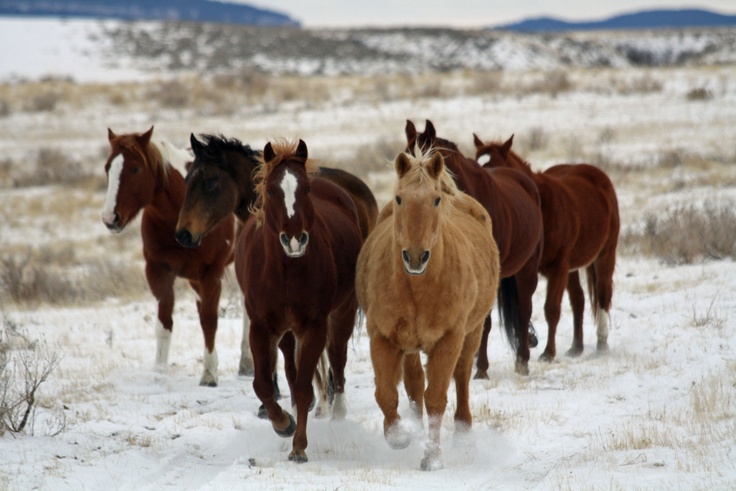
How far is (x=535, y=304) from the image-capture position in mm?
10000

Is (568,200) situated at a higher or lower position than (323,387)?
higher

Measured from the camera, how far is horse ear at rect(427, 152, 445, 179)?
4.82 meters

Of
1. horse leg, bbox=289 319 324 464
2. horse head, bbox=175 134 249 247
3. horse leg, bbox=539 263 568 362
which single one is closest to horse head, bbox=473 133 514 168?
horse leg, bbox=539 263 568 362

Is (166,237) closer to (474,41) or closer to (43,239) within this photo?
(43,239)

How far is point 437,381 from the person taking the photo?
193 inches

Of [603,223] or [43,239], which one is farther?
[43,239]

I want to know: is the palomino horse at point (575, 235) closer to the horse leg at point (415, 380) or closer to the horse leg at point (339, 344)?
the horse leg at point (339, 344)

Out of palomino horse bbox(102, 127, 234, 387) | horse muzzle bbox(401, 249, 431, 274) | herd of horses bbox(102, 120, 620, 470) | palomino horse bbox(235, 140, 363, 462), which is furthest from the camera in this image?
palomino horse bbox(102, 127, 234, 387)

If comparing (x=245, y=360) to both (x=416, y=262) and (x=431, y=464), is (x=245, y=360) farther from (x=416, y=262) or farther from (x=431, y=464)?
(x=416, y=262)

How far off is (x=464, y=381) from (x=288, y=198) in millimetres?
1762

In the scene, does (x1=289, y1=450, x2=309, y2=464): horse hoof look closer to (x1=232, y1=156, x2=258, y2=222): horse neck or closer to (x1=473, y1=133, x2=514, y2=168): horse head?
(x1=232, y1=156, x2=258, y2=222): horse neck

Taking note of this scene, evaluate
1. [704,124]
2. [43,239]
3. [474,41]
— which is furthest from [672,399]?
[474,41]

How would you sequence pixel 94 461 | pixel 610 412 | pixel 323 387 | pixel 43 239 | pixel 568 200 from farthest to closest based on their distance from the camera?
pixel 43 239 < pixel 568 200 < pixel 323 387 < pixel 610 412 < pixel 94 461

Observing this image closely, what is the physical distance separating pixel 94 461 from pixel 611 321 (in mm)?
5635
